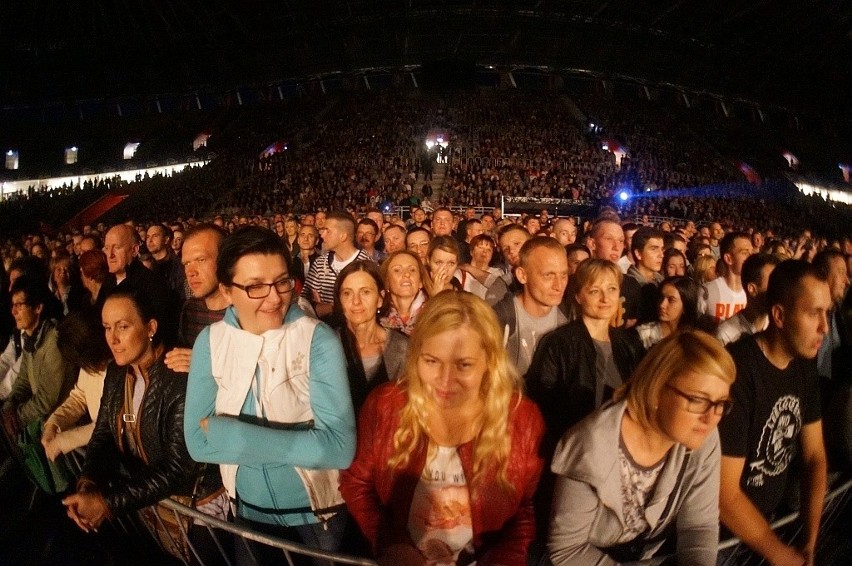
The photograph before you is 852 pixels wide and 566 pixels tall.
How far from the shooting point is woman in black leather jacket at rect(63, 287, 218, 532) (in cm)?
206

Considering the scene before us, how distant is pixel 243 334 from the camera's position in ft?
6.55

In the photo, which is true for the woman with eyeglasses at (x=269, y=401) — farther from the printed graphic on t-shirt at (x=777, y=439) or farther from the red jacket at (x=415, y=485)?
the printed graphic on t-shirt at (x=777, y=439)

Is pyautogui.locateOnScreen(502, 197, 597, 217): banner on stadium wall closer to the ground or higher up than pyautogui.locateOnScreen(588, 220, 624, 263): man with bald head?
higher up

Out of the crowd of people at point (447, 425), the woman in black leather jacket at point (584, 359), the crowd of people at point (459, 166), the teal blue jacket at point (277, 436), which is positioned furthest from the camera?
the crowd of people at point (459, 166)

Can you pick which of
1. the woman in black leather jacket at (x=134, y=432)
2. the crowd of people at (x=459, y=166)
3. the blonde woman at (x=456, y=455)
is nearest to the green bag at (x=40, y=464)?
the woman in black leather jacket at (x=134, y=432)

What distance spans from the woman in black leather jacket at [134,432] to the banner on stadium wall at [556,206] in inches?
668

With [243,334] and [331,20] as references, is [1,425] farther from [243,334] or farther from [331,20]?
[331,20]

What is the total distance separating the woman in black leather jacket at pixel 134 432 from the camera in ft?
6.76

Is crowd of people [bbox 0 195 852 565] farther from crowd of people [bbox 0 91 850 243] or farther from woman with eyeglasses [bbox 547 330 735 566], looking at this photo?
crowd of people [bbox 0 91 850 243]

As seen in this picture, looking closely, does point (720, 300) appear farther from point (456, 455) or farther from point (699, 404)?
point (456, 455)

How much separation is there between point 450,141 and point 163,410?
24575mm

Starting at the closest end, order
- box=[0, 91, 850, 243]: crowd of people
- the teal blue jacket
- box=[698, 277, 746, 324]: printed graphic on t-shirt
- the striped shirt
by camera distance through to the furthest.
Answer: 1. the teal blue jacket
2. box=[698, 277, 746, 324]: printed graphic on t-shirt
3. the striped shirt
4. box=[0, 91, 850, 243]: crowd of people

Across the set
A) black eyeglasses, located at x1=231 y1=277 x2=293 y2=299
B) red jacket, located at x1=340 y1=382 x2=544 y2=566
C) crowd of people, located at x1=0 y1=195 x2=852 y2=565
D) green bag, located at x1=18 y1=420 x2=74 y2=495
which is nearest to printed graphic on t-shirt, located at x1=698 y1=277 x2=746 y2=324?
crowd of people, located at x1=0 y1=195 x2=852 y2=565

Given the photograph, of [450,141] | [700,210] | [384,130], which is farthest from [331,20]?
[700,210]
